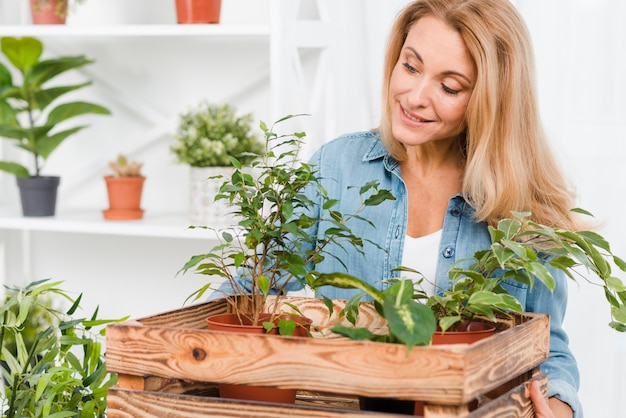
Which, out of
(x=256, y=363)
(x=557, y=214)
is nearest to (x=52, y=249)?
(x=557, y=214)

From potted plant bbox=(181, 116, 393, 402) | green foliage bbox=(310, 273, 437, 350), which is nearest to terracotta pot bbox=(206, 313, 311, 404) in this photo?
potted plant bbox=(181, 116, 393, 402)

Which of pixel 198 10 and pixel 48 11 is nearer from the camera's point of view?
pixel 198 10

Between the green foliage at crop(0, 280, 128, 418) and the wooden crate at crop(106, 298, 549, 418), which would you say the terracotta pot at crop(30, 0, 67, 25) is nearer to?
the green foliage at crop(0, 280, 128, 418)

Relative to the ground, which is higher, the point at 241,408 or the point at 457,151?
the point at 457,151

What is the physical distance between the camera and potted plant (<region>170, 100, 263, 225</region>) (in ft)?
7.06

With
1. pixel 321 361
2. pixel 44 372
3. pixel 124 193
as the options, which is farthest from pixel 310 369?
pixel 124 193

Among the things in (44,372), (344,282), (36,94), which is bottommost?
(44,372)

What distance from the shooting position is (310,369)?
0.86 meters

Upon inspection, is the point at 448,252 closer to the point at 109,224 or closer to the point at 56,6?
the point at 109,224

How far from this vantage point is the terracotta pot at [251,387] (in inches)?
36.8

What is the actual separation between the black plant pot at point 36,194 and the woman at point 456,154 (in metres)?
1.06

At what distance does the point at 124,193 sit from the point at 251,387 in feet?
4.81

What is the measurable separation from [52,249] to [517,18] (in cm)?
179

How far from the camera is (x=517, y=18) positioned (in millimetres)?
1418
